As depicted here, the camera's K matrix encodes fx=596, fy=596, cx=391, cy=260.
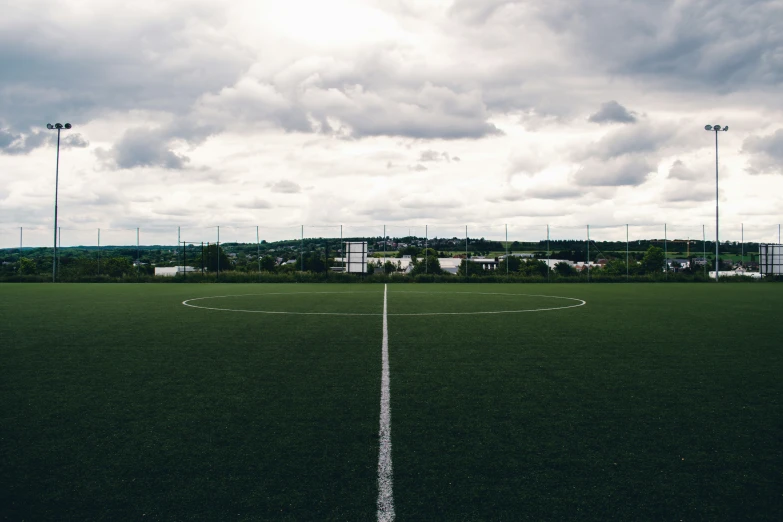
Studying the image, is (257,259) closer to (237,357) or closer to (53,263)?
(53,263)

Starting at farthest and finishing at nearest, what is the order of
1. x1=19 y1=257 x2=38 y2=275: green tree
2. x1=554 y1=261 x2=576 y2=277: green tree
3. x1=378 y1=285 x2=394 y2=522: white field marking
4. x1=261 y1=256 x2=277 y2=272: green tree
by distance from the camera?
x1=261 y1=256 x2=277 y2=272: green tree, x1=19 y1=257 x2=38 y2=275: green tree, x1=554 y1=261 x2=576 y2=277: green tree, x1=378 y1=285 x2=394 y2=522: white field marking

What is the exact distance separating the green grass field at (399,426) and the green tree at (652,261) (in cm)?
2840

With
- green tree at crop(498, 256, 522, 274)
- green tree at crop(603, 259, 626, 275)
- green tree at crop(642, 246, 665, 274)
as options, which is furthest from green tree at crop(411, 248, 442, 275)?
green tree at crop(642, 246, 665, 274)

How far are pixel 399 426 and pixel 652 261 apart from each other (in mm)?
36645

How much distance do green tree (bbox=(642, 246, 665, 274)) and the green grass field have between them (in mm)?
28399

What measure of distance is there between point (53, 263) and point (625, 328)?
34701 mm

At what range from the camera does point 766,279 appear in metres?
36.8

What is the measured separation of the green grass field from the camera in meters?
3.69

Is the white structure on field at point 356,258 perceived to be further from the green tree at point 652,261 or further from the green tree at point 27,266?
the green tree at point 27,266

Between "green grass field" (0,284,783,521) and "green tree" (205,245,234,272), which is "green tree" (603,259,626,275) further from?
"green grass field" (0,284,783,521)

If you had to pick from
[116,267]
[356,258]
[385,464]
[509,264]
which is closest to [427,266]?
[356,258]

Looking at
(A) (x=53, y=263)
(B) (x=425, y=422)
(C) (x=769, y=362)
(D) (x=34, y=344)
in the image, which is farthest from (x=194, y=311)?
(A) (x=53, y=263)

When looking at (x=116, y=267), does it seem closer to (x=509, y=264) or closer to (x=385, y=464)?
(x=509, y=264)

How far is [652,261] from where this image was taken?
37.8 meters
